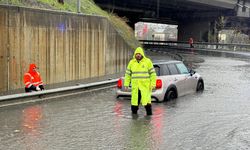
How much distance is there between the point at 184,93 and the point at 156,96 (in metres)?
2.12

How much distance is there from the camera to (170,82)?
1341 cm

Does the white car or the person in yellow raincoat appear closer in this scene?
the person in yellow raincoat

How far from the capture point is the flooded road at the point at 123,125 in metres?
7.59

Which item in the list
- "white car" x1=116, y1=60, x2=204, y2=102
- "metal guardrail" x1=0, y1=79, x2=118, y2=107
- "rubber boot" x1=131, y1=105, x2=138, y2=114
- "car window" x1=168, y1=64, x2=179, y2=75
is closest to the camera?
"rubber boot" x1=131, y1=105, x2=138, y2=114

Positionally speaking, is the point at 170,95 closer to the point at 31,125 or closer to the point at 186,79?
the point at 186,79

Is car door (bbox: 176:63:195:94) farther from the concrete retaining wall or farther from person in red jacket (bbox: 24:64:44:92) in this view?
the concrete retaining wall

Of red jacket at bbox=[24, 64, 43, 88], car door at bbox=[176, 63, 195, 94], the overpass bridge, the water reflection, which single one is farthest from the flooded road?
the overpass bridge

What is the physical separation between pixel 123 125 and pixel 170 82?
441 centimetres

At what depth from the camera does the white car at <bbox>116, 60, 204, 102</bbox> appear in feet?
42.6

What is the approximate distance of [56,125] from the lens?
9281 millimetres

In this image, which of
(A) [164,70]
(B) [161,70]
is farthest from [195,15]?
(B) [161,70]

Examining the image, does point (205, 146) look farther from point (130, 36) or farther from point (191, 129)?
point (130, 36)

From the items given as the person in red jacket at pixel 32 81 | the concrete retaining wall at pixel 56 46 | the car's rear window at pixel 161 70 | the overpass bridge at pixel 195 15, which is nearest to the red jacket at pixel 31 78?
the person in red jacket at pixel 32 81

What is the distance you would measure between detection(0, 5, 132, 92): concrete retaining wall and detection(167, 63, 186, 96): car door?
5.45m
